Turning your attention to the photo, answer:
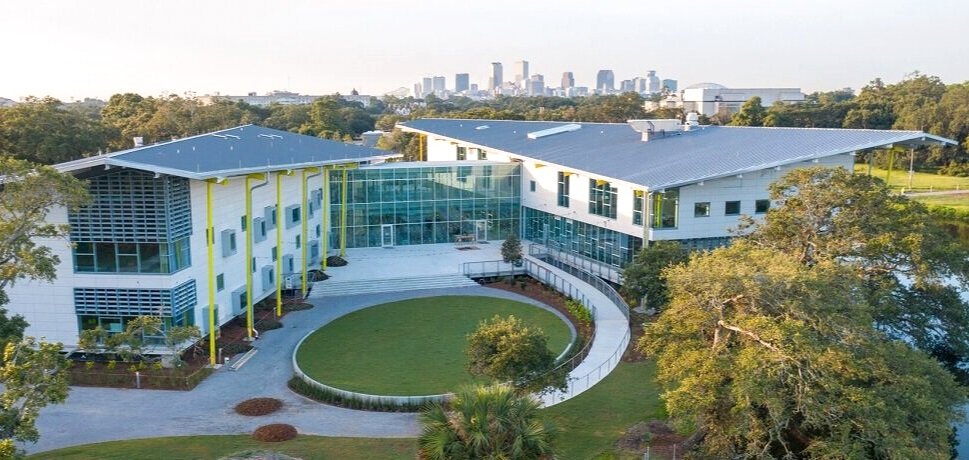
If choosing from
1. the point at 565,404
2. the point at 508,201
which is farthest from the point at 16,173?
the point at 508,201

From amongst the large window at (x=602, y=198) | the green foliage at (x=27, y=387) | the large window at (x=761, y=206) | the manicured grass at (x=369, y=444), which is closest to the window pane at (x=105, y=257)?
the manicured grass at (x=369, y=444)

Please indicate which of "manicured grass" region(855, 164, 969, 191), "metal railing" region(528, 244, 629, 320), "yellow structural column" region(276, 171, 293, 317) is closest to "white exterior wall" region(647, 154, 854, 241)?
"metal railing" region(528, 244, 629, 320)

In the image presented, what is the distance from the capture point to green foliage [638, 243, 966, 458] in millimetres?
14875

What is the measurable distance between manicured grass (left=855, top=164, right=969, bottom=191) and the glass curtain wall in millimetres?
39787

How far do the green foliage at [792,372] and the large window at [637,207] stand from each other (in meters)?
16.3

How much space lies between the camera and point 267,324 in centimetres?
3014

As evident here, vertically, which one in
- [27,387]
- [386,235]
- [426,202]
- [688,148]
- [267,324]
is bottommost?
[267,324]

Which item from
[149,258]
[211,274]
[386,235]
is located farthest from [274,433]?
[386,235]

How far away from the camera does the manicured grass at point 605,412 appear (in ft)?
61.6

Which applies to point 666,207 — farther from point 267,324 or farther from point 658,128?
point 267,324

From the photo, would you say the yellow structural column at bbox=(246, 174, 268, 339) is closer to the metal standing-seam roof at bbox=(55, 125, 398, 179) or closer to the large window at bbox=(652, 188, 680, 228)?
the metal standing-seam roof at bbox=(55, 125, 398, 179)

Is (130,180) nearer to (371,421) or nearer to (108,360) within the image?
(108,360)

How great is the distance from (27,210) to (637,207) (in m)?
24.1

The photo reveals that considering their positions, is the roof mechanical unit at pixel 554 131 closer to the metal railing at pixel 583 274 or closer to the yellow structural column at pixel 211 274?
the metal railing at pixel 583 274
